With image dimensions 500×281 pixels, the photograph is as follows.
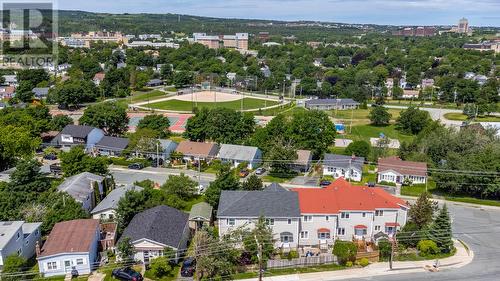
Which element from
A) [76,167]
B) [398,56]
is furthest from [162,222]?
[398,56]

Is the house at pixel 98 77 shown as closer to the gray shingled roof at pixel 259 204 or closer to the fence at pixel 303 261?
the gray shingled roof at pixel 259 204

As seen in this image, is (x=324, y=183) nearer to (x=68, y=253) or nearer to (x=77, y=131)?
(x=68, y=253)

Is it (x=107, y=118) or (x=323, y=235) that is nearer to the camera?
(x=323, y=235)

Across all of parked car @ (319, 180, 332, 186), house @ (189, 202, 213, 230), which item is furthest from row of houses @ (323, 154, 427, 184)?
house @ (189, 202, 213, 230)

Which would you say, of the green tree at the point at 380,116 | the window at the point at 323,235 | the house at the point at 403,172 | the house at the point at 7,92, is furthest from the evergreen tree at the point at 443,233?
the house at the point at 7,92

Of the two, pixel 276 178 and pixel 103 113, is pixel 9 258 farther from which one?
pixel 103 113

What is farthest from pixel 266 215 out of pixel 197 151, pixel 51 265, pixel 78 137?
pixel 78 137
